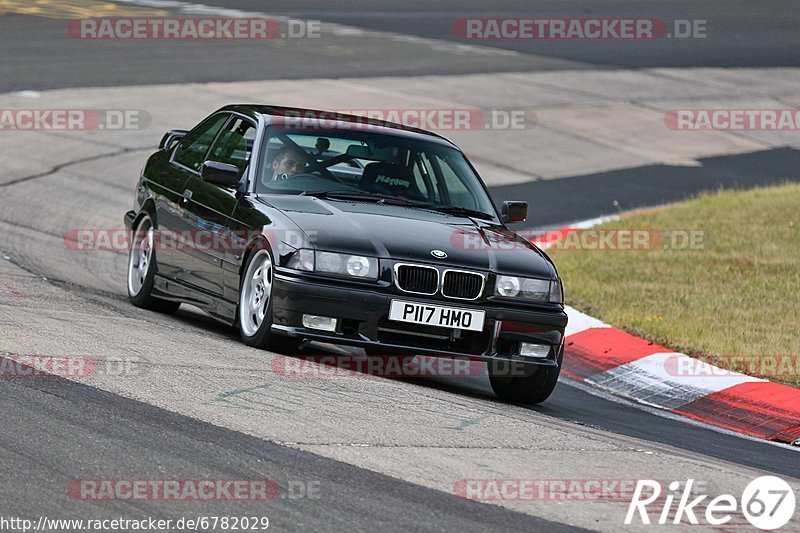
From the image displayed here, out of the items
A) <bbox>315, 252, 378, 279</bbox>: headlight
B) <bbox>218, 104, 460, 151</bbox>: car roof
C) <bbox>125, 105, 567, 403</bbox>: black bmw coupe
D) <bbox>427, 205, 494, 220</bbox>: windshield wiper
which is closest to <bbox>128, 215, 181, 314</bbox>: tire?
<bbox>125, 105, 567, 403</bbox>: black bmw coupe

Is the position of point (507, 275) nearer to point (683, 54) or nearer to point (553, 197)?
point (553, 197)

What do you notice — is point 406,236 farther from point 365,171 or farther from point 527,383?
point 527,383

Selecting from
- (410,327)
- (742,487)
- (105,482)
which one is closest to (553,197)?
(410,327)

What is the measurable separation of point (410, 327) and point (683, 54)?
2295 centimetres

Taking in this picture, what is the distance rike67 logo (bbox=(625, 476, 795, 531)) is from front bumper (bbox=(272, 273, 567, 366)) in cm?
226

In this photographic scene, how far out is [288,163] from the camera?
9117 millimetres

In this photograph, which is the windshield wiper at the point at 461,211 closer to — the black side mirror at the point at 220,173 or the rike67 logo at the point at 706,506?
the black side mirror at the point at 220,173

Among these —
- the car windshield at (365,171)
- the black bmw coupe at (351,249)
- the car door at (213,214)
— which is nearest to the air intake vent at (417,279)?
the black bmw coupe at (351,249)

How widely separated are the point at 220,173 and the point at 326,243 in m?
1.33

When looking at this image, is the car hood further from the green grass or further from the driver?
the green grass

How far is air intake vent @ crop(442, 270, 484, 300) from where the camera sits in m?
8.04

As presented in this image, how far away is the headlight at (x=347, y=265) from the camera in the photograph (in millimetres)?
7941

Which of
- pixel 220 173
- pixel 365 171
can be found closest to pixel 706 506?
pixel 365 171

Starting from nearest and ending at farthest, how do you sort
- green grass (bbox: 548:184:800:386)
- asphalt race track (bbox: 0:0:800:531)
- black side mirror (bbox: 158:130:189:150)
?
asphalt race track (bbox: 0:0:800:531), green grass (bbox: 548:184:800:386), black side mirror (bbox: 158:130:189:150)
